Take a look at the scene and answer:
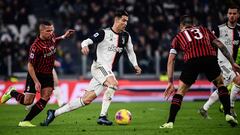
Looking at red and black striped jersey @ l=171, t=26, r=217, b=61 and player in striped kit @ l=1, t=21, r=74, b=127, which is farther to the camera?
player in striped kit @ l=1, t=21, r=74, b=127

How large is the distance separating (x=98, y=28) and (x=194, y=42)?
1479 cm

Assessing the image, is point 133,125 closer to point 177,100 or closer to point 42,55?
point 177,100

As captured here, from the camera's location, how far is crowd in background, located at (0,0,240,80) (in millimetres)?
26344

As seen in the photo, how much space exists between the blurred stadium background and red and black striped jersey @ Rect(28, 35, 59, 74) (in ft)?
31.5

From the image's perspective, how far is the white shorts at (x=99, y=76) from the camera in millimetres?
14195

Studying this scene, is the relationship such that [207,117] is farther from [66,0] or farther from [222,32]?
[66,0]

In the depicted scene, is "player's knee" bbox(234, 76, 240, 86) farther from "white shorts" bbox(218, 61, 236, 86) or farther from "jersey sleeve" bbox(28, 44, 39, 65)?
"jersey sleeve" bbox(28, 44, 39, 65)

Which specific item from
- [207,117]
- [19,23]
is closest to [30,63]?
[207,117]

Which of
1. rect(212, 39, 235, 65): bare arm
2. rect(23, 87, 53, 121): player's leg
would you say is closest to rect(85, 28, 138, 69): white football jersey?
rect(23, 87, 53, 121): player's leg

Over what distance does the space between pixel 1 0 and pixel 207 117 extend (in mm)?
14876

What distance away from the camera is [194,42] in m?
12.7

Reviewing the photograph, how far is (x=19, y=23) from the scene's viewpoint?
27.3m

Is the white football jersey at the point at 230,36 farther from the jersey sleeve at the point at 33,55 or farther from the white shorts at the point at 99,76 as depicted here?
the jersey sleeve at the point at 33,55

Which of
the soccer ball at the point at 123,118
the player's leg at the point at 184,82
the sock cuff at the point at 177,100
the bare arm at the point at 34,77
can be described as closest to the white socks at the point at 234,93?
the soccer ball at the point at 123,118
